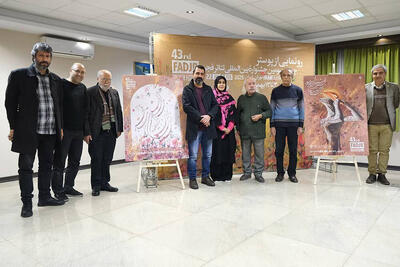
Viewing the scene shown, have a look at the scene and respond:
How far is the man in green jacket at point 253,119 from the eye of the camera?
4.22 metres

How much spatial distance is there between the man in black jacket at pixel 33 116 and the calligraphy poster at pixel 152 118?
859 millimetres

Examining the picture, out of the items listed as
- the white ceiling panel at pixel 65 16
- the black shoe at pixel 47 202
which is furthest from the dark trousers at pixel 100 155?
the white ceiling panel at pixel 65 16

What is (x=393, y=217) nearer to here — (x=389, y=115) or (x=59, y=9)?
(x=389, y=115)

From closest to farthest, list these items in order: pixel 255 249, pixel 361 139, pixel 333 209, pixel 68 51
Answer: pixel 255 249 → pixel 333 209 → pixel 361 139 → pixel 68 51

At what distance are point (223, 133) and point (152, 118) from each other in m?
1.00

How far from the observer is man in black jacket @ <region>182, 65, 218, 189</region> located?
3.81m

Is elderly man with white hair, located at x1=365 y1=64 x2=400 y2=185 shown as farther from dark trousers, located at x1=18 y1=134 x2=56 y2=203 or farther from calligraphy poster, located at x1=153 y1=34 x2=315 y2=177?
dark trousers, located at x1=18 y1=134 x2=56 y2=203

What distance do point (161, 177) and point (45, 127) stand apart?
191 centimetres

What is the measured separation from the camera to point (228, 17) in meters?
4.53

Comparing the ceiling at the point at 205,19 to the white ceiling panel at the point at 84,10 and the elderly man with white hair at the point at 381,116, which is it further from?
the elderly man with white hair at the point at 381,116

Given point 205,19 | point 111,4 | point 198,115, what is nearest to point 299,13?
point 205,19

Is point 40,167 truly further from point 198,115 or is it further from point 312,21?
point 312,21

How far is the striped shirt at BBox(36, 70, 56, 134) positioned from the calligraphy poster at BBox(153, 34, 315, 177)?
1.63m

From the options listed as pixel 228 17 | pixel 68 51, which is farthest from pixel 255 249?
pixel 68 51
